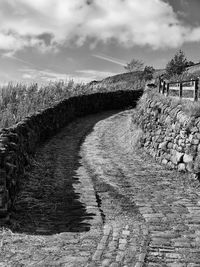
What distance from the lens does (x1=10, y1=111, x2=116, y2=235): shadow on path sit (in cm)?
707

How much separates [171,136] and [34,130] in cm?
518

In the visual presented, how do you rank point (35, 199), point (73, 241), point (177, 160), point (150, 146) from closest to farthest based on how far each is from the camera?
1. point (73, 241)
2. point (35, 199)
3. point (177, 160)
4. point (150, 146)

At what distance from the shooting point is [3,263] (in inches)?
216

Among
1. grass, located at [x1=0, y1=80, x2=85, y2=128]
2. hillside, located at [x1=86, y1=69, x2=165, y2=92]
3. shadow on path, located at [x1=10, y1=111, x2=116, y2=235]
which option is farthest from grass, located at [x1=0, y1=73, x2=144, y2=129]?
hillside, located at [x1=86, y1=69, x2=165, y2=92]

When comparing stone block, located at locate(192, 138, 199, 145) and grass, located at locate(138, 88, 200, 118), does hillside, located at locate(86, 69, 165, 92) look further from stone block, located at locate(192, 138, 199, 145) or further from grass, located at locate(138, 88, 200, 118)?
stone block, located at locate(192, 138, 199, 145)

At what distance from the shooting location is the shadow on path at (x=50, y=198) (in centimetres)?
707

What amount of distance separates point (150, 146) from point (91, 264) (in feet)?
30.1

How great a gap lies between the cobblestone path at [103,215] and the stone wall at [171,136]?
0.40 metres

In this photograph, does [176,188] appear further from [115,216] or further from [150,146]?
[150,146]

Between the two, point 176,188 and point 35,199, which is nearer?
point 35,199

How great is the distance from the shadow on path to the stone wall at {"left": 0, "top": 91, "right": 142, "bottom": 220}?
33 cm

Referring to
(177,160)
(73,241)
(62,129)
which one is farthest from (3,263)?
(62,129)

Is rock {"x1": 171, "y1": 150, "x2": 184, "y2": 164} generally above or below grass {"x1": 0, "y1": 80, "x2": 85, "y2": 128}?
below

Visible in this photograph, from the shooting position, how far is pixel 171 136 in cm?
1274
